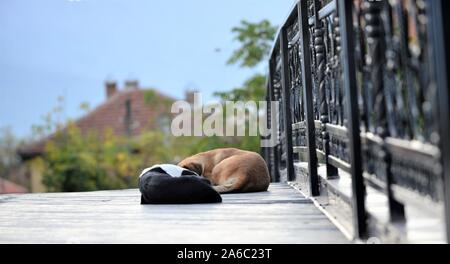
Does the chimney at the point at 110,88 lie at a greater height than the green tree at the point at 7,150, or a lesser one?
greater

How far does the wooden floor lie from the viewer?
8.87 ft

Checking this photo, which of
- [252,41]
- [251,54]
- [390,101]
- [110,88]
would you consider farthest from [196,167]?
[110,88]

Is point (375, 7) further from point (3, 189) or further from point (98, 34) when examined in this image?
point (98, 34)

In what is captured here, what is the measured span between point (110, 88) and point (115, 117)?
1.76 meters

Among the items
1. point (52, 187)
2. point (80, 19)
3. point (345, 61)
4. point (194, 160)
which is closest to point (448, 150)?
point (345, 61)

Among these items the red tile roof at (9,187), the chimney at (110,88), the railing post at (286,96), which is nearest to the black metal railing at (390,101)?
the railing post at (286,96)

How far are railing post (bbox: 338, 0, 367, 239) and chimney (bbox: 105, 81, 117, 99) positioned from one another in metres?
22.2

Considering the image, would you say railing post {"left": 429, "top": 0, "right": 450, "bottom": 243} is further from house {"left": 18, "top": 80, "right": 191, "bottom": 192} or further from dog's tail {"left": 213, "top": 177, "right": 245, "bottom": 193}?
house {"left": 18, "top": 80, "right": 191, "bottom": 192}

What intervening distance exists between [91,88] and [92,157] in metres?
3.30

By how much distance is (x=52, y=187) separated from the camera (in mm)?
18984

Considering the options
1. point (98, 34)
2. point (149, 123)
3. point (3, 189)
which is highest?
point (98, 34)

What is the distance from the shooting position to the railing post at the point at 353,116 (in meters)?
2.28

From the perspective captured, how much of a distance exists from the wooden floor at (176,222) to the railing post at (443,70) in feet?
3.28

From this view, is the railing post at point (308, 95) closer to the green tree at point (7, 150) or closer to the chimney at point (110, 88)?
the green tree at point (7, 150)
